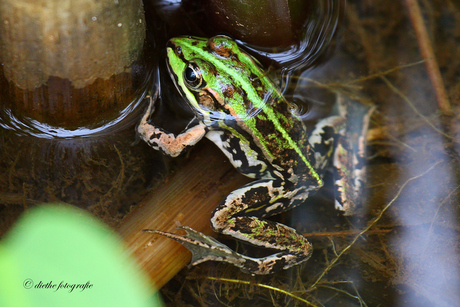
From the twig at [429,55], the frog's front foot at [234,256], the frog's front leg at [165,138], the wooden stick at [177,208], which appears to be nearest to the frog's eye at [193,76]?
the frog's front leg at [165,138]

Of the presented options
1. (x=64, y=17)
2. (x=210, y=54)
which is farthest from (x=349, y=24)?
(x=64, y=17)

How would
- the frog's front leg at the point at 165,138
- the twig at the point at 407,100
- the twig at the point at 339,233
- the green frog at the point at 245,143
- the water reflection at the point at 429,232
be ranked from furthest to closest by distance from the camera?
the twig at the point at 407,100 → the twig at the point at 339,233 → the water reflection at the point at 429,232 → the frog's front leg at the point at 165,138 → the green frog at the point at 245,143

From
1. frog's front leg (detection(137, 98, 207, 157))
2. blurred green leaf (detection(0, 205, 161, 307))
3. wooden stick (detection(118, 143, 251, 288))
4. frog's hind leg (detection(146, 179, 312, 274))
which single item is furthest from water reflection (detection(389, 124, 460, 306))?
blurred green leaf (detection(0, 205, 161, 307))

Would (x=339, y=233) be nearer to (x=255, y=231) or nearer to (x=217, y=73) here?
(x=255, y=231)

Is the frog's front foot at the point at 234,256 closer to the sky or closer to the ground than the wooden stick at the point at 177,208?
closer to the ground

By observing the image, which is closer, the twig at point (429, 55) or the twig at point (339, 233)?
the twig at point (339, 233)

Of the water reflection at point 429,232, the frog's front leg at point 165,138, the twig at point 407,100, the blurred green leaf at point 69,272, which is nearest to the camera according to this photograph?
the blurred green leaf at point 69,272

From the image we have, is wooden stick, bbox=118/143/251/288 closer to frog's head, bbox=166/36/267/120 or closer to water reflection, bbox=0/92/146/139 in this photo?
frog's head, bbox=166/36/267/120

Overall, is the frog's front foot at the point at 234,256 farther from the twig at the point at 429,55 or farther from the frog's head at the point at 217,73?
the twig at the point at 429,55
